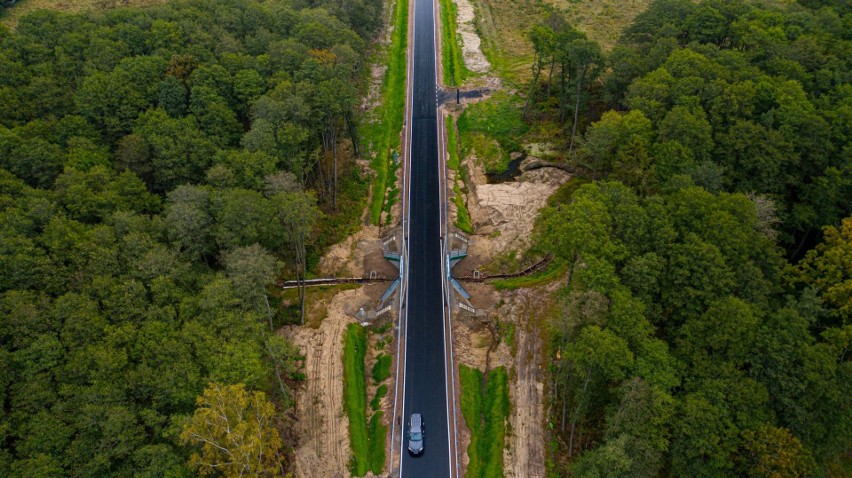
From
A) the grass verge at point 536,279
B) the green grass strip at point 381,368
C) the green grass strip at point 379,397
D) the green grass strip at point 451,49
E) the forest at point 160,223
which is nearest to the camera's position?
the forest at point 160,223

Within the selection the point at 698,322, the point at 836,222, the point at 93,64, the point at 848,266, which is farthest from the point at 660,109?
the point at 93,64

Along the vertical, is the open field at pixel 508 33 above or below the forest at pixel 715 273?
above

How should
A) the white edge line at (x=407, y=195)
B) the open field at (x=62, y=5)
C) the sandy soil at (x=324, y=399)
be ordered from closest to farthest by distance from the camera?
the sandy soil at (x=324, y=399) → the white edge line at (x=407, y=195) → the open field at (x=62, y=5)

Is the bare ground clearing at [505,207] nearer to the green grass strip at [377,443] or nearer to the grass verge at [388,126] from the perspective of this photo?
the grass verge at [388,126]

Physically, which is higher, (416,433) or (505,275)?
(505,275)

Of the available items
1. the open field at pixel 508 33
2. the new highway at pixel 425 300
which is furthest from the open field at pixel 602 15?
the new highway at pixel 425 300

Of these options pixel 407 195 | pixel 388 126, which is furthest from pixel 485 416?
pixel 388 126

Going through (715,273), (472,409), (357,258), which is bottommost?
(472,409)

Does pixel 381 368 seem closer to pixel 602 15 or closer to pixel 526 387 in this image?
pixel 526 387
